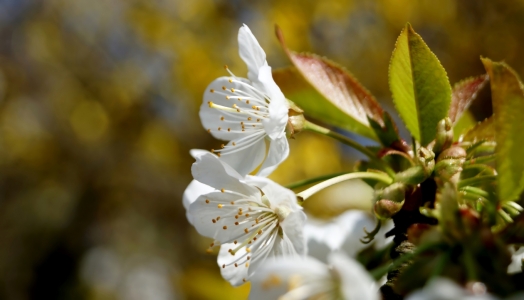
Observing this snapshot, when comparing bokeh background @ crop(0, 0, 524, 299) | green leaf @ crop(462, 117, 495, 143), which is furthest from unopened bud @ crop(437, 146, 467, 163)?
bokeh background @ crop(0, 0, 524, 299)

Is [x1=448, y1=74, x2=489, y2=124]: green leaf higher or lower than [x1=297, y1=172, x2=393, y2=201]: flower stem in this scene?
higher

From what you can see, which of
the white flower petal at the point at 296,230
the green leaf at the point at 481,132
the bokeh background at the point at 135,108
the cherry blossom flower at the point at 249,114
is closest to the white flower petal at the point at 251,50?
the cherry blossom flower at the point at 249,114

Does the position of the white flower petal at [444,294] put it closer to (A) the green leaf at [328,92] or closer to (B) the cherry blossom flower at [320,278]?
(B) the cherry blossom flower at [320,278]

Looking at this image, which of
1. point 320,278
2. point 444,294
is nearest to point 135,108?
point 320,278

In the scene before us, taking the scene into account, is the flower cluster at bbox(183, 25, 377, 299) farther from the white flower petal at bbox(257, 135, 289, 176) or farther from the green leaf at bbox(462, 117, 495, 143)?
the green leaf at bbox(462, 117, 495, 143)

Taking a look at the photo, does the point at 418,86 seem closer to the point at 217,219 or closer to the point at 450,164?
the point at 450,164
